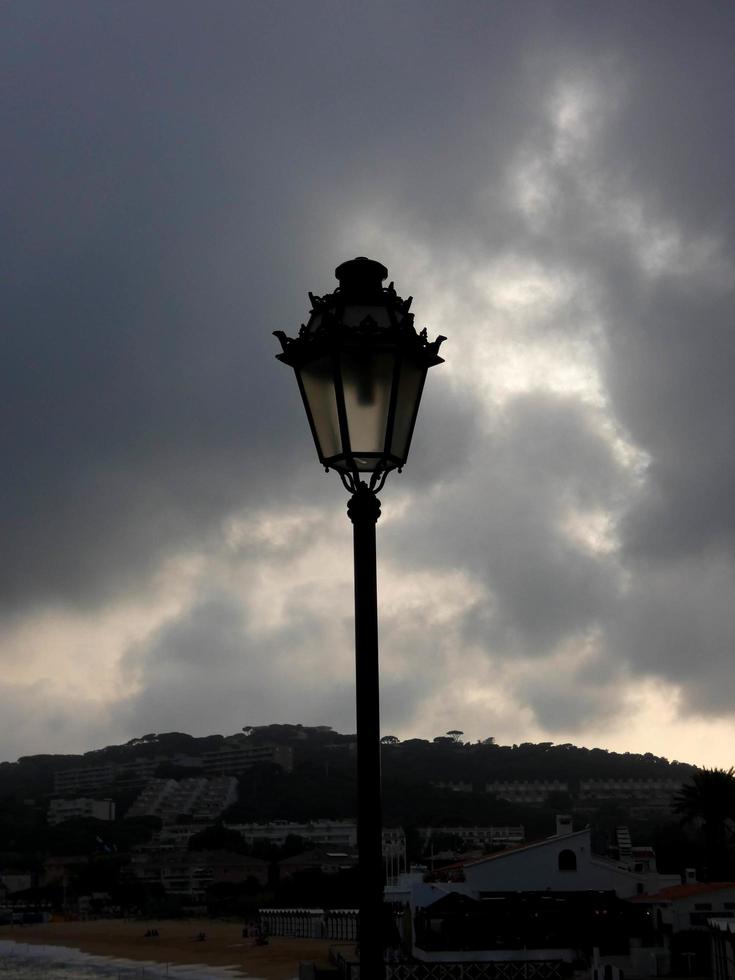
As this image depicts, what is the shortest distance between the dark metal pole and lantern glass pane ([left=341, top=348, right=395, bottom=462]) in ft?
0.65

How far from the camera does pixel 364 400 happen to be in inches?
179

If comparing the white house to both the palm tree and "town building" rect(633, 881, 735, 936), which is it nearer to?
"town building" rect(633, 881, 735, 936)

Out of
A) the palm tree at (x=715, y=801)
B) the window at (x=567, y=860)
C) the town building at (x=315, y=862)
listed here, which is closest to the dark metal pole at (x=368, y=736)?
the window at (x=567, y=860)

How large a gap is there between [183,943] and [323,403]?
7989 cm

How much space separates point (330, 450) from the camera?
458 cm

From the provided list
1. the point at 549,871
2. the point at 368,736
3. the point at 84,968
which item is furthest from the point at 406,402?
the point at 84,968

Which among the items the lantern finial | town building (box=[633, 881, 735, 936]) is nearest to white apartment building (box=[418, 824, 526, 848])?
town building (box=[633, 881, 735, 936])

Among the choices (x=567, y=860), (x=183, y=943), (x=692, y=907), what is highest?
(x=567, y=860)

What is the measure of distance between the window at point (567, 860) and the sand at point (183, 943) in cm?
1338

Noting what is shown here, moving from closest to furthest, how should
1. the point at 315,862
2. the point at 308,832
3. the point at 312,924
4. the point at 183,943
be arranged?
the point at 183,943 < the point at 312,924 < the point at 315,862 < the point at 308,832

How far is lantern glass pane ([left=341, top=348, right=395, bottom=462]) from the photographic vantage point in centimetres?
452

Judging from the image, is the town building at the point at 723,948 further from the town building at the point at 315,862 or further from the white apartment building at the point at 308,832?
the white apartment building at the point at 308,832

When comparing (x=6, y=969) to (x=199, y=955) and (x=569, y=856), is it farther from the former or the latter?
(x=569, y=856)

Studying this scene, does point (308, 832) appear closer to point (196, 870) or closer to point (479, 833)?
point (479, 833)
